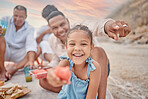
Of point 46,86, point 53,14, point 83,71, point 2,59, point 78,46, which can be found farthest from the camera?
point 2,59

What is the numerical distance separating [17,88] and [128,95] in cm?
80

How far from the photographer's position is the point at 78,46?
20.0 inches

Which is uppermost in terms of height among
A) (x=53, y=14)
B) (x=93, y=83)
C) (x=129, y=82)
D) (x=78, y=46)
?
(x=53, y=14)

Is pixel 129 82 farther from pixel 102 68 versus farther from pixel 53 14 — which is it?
pixel 53 14

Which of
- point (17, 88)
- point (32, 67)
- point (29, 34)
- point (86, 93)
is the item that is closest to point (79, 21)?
point (86, 93)

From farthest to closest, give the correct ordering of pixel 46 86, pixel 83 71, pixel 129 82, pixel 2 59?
pixel 129 82 < pixel 2 59 < pixel 46 86 < pixel 83 71

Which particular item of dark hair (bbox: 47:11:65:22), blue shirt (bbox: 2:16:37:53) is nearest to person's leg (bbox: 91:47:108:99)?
dark hair (bbox: 47:11:65:22)

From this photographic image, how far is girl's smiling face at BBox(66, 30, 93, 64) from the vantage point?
1.66 ft

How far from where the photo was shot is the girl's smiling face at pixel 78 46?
1.66ft

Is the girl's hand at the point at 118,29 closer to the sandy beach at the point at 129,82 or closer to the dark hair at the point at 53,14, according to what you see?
the dark hair at the point at 53,14

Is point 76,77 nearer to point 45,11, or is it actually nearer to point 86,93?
point 86,93

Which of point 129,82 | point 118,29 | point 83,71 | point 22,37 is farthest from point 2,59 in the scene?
point 129,82

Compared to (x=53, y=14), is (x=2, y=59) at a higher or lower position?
lower

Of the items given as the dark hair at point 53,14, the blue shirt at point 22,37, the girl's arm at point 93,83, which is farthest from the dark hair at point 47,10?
the blue shirt at point 22,37
